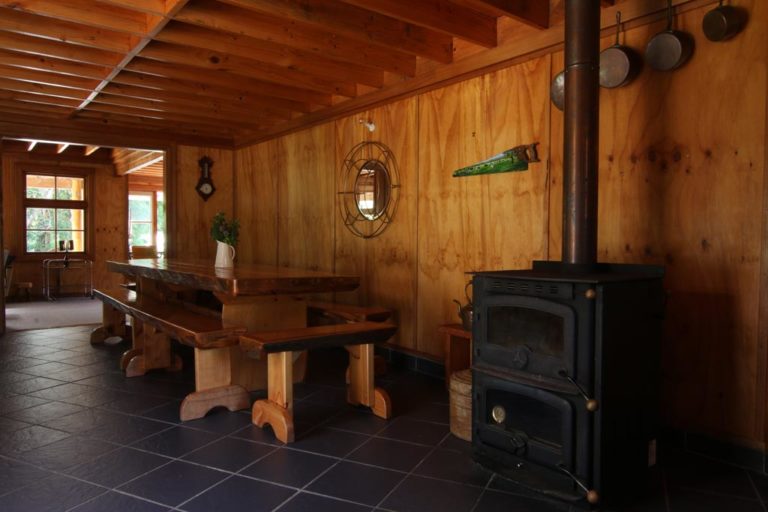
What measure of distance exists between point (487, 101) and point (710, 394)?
211 centimetres

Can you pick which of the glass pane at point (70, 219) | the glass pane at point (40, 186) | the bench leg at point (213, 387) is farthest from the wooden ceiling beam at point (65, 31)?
the glass pane at point (70, 219)

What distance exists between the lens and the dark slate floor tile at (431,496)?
1.97 metres

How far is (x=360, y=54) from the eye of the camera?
3.65 meters

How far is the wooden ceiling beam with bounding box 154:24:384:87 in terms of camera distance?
3330mm

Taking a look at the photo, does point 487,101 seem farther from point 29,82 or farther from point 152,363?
point 29,82

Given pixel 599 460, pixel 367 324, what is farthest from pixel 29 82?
pixel 599 460

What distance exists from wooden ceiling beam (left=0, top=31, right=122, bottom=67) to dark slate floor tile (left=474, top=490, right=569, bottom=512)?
373cm

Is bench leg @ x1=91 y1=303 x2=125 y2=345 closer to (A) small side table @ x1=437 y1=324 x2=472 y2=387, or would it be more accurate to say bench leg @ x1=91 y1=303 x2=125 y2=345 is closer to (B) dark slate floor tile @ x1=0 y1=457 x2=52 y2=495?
(B) dark slate floor tile @ x1=0 y1=457 x2=52 y2=495

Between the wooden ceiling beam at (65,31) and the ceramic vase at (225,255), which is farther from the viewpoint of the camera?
the ceramic vase at (225,255)

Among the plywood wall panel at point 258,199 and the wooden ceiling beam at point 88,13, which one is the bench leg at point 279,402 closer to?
the wooden ceiling beam at point 88,13

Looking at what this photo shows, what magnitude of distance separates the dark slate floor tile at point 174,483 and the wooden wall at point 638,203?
198cm

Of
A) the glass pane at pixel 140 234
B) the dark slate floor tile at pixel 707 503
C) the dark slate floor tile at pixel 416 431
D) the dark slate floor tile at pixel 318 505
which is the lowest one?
the dark slate floor tile at pixel 707 503

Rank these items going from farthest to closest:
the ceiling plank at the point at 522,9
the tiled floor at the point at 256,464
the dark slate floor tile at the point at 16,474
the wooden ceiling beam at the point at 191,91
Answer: the wooden ceiling beam at the point at 191,91, the ceiling plank at the point at 522,9, the dark slate floor tile at the point at 16,474, the tiled floor at the point at 256,464

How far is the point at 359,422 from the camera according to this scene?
2904 mm
